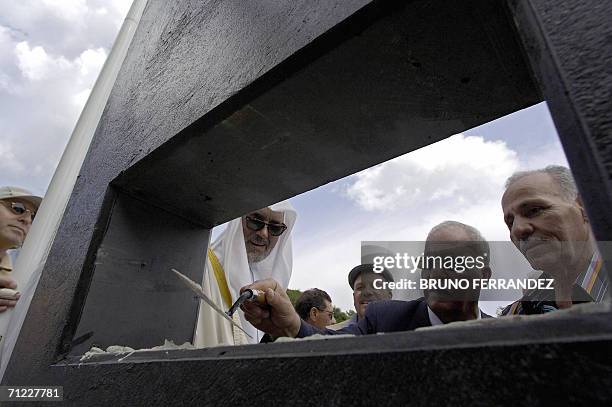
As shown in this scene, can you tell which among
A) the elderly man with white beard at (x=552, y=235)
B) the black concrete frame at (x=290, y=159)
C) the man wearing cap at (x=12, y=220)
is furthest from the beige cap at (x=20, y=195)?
the elderly man with white beard at (x=552, y=235)

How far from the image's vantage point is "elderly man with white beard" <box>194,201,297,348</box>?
2.90m

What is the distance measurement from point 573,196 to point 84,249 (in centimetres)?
215

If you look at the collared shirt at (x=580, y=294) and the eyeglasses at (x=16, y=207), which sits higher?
the eyeglasses at (x=16, y=207)

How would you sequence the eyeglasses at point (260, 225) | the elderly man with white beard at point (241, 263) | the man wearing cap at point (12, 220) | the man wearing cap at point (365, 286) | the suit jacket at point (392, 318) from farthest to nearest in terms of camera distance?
the eyeglasses at point (260, 225) < the man wearing cap at point (365, 286) < the elderly man with white beard at point (241, 263) < the man wearing cap at point (12, 220) < the suit jacket at point (392, 318)

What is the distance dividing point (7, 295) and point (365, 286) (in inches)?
109

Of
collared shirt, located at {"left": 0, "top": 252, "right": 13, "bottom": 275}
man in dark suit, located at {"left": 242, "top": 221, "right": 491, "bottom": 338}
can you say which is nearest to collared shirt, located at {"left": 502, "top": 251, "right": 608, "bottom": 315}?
man in dark suit, located at {"left": 242, "top": 221, "right": 491, "bottom": 338}

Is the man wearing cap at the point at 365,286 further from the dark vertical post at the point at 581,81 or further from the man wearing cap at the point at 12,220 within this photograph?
the dark vertical post at the point at 581,81

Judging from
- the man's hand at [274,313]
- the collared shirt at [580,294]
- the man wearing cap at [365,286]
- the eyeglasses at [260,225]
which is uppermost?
the eyeglasses at [260,225]

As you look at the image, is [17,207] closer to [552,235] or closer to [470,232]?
[470,232]

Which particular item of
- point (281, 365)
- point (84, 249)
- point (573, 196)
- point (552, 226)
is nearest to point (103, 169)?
point (84, 249)

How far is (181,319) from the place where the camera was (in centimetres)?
164

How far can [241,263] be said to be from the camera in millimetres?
3686

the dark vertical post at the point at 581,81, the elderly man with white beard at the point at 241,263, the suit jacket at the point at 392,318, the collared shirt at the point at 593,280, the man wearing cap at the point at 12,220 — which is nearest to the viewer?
the dark vertical post at the point at 581,81

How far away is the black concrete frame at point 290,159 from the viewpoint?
0.47m
